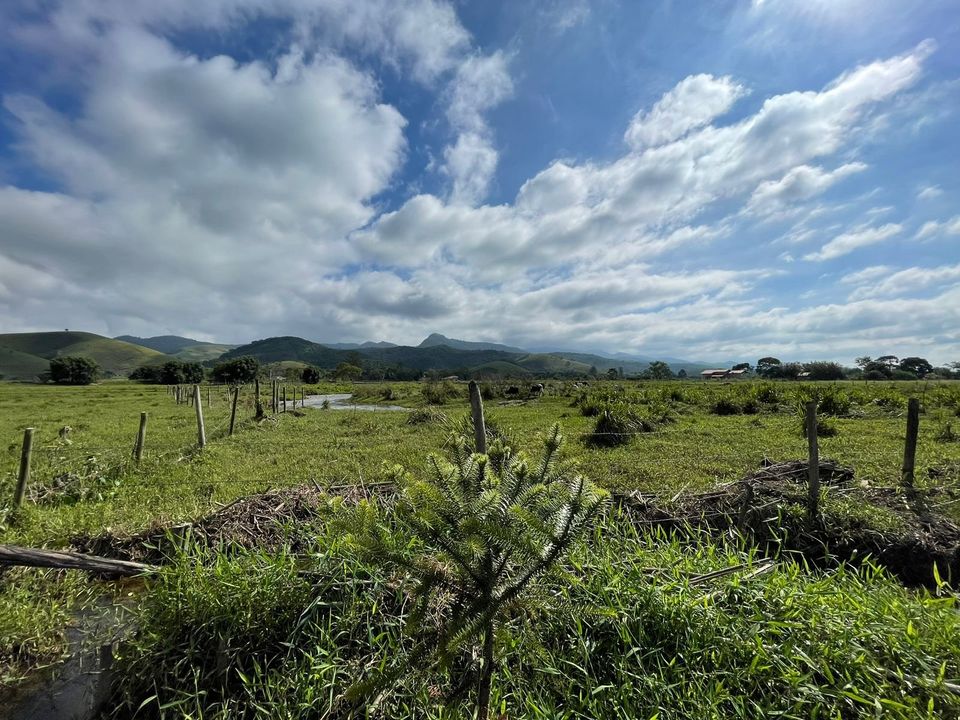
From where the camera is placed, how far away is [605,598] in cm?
285

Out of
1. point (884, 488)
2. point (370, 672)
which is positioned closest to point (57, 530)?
point (370, 672)

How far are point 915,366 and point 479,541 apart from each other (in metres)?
94.3

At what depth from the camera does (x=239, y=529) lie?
449 cm

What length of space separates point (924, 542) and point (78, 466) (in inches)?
519

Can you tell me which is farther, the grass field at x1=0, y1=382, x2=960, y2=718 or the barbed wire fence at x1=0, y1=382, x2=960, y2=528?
the barbed wire fence at x1=0, y1=382, x2=960, y2=528

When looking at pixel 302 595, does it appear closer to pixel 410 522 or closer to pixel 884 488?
pixel 410 522

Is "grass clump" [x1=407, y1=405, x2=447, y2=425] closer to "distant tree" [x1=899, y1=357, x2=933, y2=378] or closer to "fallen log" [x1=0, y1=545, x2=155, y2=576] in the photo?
"fallen log" [x1=0, y1=545, x2=155, y2=576]

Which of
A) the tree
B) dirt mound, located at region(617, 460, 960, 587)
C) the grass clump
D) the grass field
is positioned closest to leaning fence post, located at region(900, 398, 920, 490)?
dirt mound, located at region(617, 460, 960, 587)

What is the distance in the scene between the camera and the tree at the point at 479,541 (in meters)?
1.68

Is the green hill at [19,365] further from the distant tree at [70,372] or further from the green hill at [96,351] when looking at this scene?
the distant tree at [70,372]

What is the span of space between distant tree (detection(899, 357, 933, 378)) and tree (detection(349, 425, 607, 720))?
82192 millimetres

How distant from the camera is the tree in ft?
5.51

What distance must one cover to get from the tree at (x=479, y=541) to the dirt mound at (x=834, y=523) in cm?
351

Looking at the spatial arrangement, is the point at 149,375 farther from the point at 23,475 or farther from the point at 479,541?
the point at 479,541
